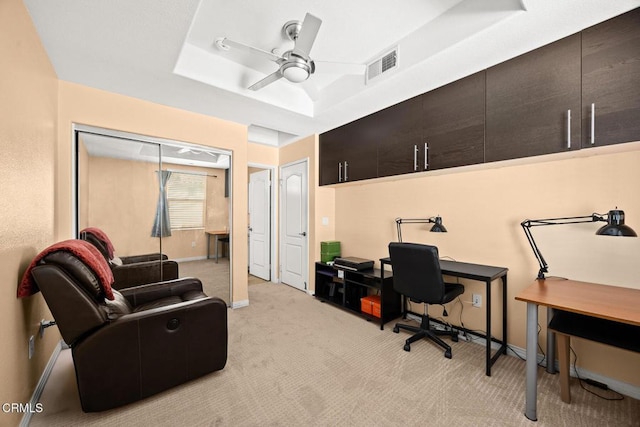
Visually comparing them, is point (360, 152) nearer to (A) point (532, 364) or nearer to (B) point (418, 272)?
(B) point (418, 272)

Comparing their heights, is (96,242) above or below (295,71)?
below

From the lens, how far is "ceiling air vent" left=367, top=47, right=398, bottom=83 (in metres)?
2.37

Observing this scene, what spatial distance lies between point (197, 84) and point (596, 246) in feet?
12.1

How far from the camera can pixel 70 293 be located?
1.54 m

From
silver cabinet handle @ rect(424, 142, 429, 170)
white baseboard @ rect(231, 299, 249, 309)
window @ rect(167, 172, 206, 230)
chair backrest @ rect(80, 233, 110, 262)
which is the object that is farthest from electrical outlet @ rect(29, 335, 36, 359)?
silver cabinet handle @ rect(424, 142, 429, 170)

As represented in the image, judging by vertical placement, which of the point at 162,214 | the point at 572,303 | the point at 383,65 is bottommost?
the point at 572,303

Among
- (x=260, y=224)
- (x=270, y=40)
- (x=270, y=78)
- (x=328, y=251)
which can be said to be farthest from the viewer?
(x=260, y=224)

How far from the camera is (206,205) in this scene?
3.37 m

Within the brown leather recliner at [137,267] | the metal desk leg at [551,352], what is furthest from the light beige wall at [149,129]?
the metal desk leg at [551,352]

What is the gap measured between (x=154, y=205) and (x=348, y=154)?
2442mm

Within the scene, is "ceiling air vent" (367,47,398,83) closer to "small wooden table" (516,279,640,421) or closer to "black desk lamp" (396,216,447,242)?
"black desk lamp" (396,216,447,242)

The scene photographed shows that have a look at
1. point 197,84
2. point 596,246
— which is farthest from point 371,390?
point 197,84

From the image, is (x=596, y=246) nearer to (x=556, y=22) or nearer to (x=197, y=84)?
(x=556, y=22)

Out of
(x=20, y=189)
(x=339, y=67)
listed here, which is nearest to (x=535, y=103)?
(x=339, y=67)
